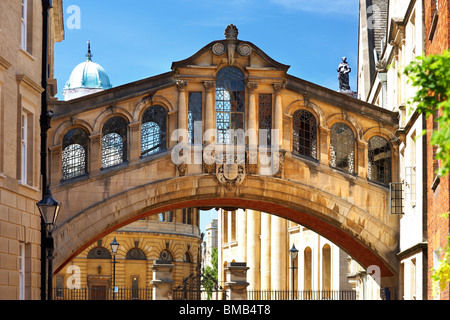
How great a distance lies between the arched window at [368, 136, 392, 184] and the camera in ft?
99.0

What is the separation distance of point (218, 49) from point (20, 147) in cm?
1014

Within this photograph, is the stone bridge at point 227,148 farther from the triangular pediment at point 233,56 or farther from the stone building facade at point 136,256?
the stone building facade at point 136,256

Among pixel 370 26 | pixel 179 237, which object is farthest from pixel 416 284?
pixel 179 237

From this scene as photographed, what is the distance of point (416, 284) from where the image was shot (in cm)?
2608

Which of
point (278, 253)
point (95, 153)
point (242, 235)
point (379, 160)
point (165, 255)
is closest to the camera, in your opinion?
point (95, 153)

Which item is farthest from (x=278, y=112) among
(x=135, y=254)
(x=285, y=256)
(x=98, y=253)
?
(x=135, y=254)

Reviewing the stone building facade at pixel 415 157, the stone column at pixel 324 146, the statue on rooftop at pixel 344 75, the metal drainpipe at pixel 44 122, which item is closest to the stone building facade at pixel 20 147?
the metal drainpipe at pixel 44 122

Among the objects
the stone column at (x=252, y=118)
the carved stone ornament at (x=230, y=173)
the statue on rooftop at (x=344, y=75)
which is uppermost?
the statue on rooftop at (x=344, y=75)

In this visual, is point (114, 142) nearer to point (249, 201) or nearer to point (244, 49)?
point (249, 201)

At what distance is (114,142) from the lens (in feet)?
95.5

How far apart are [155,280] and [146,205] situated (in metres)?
4.72

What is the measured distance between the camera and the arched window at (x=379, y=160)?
1188 inches

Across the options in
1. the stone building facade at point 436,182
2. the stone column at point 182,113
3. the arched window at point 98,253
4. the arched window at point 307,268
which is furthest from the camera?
the arched window at point 98,253

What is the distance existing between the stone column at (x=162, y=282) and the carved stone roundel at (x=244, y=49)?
28.5 ft
